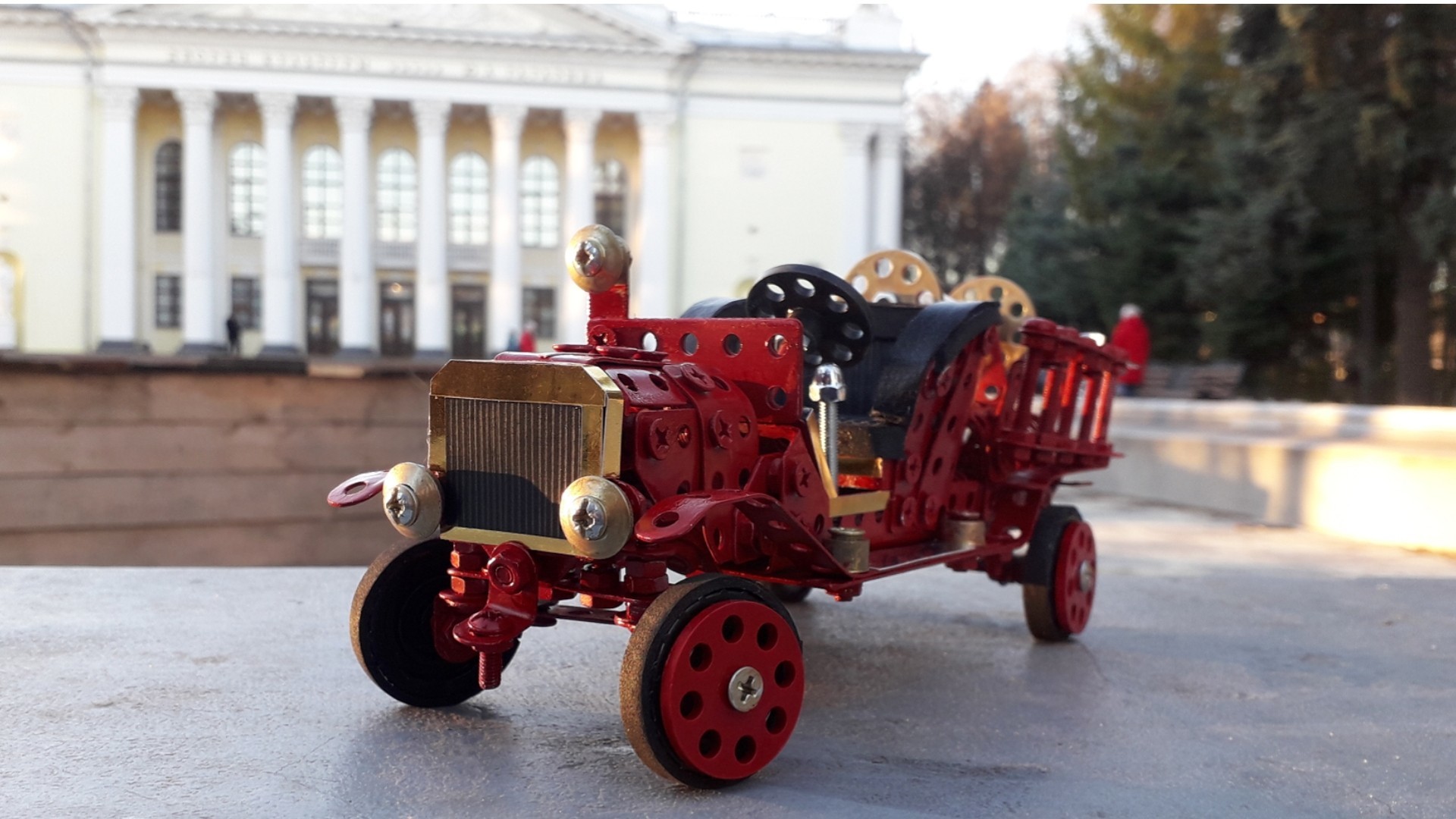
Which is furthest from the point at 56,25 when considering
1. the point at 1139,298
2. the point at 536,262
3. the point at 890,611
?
the point at 890,611

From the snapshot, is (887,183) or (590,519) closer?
(590,519)

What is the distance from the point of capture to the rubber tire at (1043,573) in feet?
22.0

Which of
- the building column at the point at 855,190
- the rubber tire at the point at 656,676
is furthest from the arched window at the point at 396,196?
the rubber tire at the point at 656,676

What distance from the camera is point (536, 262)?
6294cm

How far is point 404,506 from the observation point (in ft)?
15.0

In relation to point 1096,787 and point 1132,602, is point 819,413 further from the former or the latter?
point 1132,602

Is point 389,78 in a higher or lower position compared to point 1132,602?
higher

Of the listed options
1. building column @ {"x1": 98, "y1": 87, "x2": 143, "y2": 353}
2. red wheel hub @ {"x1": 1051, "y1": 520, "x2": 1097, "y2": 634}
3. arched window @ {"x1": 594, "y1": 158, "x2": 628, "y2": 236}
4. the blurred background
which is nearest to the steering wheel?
red wheel hub @ {"x1": 1051, "y1": 520, "x2": 1097, "y2": 634}

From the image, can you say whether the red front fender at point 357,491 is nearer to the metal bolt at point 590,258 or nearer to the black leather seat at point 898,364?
the metal bolt at point 590,258

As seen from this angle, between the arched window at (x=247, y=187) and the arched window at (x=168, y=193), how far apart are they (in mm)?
2225

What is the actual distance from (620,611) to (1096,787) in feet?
5.60

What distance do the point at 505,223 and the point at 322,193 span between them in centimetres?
876

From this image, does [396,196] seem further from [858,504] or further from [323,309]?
[858,504]

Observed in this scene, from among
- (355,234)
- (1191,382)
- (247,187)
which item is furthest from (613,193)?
(1191,382)
